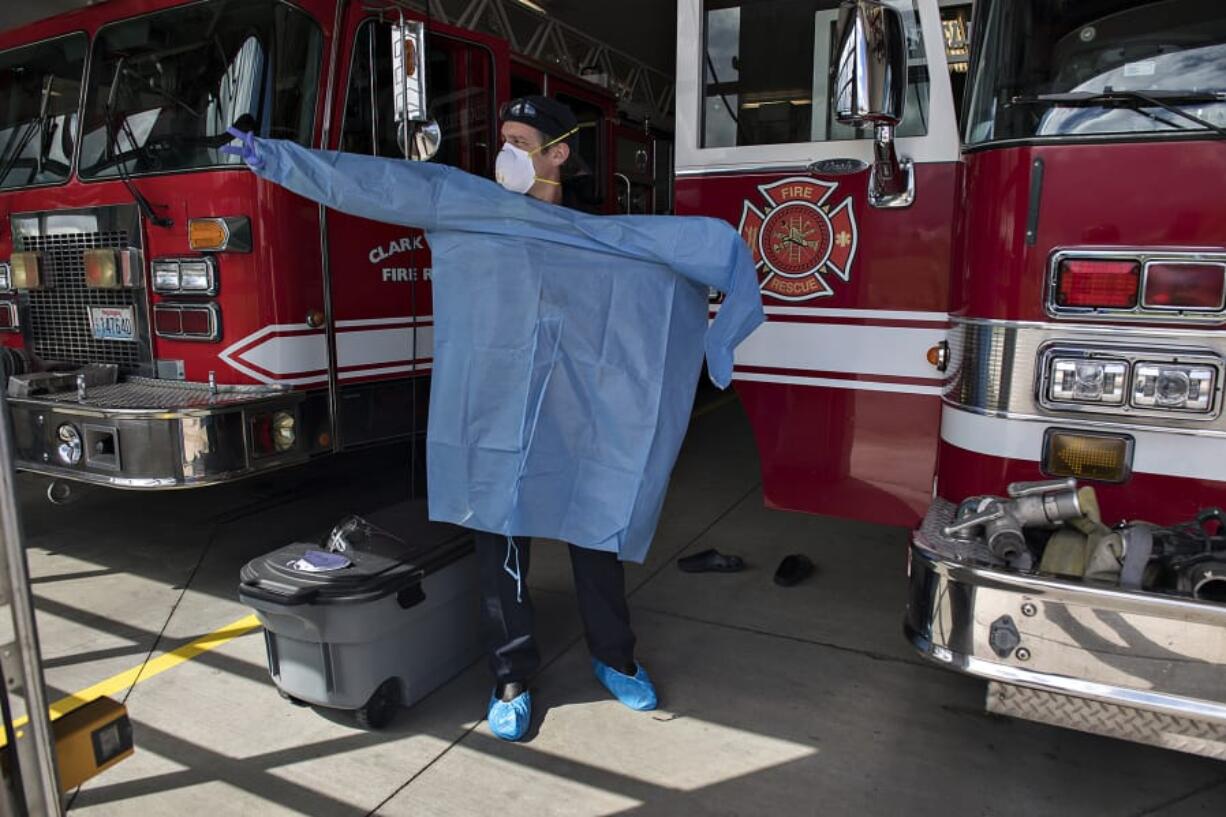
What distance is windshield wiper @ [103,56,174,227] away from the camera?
375 cm

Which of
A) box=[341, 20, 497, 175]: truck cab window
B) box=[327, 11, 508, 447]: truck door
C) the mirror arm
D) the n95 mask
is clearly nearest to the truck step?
the mirror arm

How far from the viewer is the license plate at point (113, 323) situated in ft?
13.2

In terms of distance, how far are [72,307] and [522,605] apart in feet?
9.59

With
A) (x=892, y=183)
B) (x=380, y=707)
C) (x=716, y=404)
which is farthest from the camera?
(x=716, y=404)

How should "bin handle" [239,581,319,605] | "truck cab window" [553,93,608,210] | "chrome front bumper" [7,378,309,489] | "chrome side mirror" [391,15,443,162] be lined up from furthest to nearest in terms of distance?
"truck cab window" [553,93,608,210] < "chrome front bumper" [7,378,309,489] < "chrome side mirror" [391,15,443,162] < "bin handle" [239,581,319,605]

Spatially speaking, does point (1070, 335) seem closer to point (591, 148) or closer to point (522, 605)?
point (522, 605)

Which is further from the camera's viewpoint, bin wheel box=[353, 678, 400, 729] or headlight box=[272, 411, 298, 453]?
headlight box=[272, 411, 298, 453]

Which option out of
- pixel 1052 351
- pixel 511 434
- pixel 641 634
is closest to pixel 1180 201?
pixel 1052 351

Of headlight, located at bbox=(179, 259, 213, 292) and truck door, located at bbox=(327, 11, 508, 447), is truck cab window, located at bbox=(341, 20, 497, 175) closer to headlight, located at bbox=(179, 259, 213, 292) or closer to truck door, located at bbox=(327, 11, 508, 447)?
truck door, located at bbox=(327, 11, 508, 447)

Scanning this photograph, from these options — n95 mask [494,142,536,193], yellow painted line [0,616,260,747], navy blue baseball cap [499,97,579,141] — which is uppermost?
navy blue baseball cap [499,97,579,141]

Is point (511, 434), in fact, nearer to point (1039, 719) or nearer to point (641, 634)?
point (641, 634)

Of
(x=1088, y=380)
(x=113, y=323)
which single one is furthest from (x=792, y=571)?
(x=113, y=323)

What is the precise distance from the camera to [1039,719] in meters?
2.29

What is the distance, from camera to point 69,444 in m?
3.57
